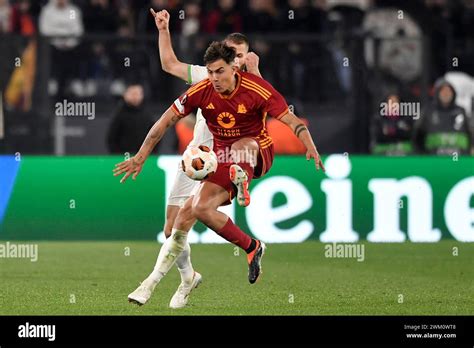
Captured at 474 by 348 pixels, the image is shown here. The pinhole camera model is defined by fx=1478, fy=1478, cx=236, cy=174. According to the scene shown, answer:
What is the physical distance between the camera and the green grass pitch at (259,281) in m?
12.5

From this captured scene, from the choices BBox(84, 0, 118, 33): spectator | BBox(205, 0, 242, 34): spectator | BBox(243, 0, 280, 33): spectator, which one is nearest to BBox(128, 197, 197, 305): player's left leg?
BBox(205, 0, 242, 34): spectator

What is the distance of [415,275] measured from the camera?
15.3 metres

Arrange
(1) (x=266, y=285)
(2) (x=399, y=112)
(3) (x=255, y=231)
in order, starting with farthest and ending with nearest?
(2) (x=399, y=112)
(3) (x=255, y=231)
(1) (x=266, y=285)

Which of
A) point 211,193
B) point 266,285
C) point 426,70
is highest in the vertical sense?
point 426,70

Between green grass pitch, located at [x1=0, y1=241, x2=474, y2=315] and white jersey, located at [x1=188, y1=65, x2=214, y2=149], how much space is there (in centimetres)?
141

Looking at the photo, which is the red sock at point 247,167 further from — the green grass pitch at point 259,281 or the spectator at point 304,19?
the spectator at point 304,19

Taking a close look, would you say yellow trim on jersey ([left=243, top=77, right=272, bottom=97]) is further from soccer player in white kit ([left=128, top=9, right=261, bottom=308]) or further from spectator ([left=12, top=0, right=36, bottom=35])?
spectator ([left=12, top=0, right=36, bottom=35])

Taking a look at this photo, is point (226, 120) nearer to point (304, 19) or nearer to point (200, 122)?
point (200, 122)

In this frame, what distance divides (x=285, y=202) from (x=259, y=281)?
382cm

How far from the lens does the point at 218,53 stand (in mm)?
12117
